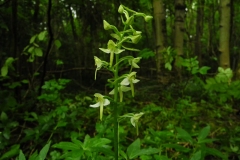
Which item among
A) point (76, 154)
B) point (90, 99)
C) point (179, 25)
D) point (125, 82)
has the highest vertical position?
point (179, 25)

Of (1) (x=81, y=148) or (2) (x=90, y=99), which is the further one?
(2) (x=90, y=99)

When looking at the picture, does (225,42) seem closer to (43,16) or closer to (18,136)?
(18,136)

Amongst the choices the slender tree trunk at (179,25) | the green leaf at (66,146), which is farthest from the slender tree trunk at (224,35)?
the green leaf at (66,146)

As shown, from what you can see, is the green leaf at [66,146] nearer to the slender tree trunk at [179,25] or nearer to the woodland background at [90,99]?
the woodland background at [90,99]

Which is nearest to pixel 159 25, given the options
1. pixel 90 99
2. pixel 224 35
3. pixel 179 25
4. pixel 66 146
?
pixel 179 25

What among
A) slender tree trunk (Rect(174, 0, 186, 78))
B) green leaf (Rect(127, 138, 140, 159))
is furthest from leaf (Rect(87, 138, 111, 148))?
slender tree trunk (Rect(174, 0, 186, 78))

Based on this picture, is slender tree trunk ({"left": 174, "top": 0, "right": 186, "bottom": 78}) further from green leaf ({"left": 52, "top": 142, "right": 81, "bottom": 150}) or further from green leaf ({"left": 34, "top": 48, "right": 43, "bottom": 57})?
green leaf ({"left": 52, "top": 142, "right": 81, "bottom": 150})

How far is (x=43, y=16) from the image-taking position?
593cm

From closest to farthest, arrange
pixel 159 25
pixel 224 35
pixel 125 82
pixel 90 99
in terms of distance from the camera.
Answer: pixel 125 82 < pixel 90 99 < pixel 224 35 < pixel 159 25

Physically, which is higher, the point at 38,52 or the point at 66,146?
the point at 38,52

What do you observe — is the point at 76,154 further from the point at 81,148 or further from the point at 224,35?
the point at 224,35

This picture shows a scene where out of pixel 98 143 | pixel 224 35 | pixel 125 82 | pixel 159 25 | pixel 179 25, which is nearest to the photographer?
pixel 125 82

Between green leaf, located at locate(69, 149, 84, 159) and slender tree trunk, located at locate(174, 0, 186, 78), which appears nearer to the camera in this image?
green leaf, located at locate(69, 149, 84, 159)

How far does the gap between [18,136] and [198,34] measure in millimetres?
10764
